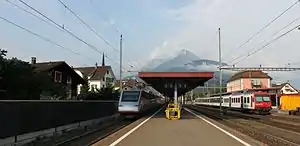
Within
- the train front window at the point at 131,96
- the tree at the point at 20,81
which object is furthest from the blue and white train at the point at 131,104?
the tree at the point at 20,81

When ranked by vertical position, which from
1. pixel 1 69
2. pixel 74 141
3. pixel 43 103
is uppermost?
pixel 1 69

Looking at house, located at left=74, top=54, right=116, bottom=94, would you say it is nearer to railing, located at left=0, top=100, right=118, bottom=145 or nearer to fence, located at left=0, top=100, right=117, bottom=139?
fence, located at left=0, top=100, right=117, bottom=139

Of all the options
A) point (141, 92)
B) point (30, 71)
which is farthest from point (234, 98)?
point (30, 71)

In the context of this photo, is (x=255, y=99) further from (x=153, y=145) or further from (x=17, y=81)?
(x=153, y=145)

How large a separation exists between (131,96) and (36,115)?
1892 cm

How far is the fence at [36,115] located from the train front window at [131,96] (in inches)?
323

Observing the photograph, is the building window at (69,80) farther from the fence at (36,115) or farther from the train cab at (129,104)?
the fence at (36,115)

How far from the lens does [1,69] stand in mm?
26016

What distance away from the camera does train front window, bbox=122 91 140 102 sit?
35031 millimetres

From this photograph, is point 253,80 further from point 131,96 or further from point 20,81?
point 20,81

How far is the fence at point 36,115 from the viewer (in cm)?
1374

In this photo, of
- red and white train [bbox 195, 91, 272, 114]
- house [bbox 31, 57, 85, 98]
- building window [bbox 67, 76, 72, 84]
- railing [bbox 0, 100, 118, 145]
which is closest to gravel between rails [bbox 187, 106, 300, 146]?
railing [bbox 0, 100, 118, 145]

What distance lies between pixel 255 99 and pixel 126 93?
18.4m

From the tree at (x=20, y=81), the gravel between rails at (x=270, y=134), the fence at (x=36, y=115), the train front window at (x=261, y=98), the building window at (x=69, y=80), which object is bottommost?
the gravel between rails at (x=270, y=134)
